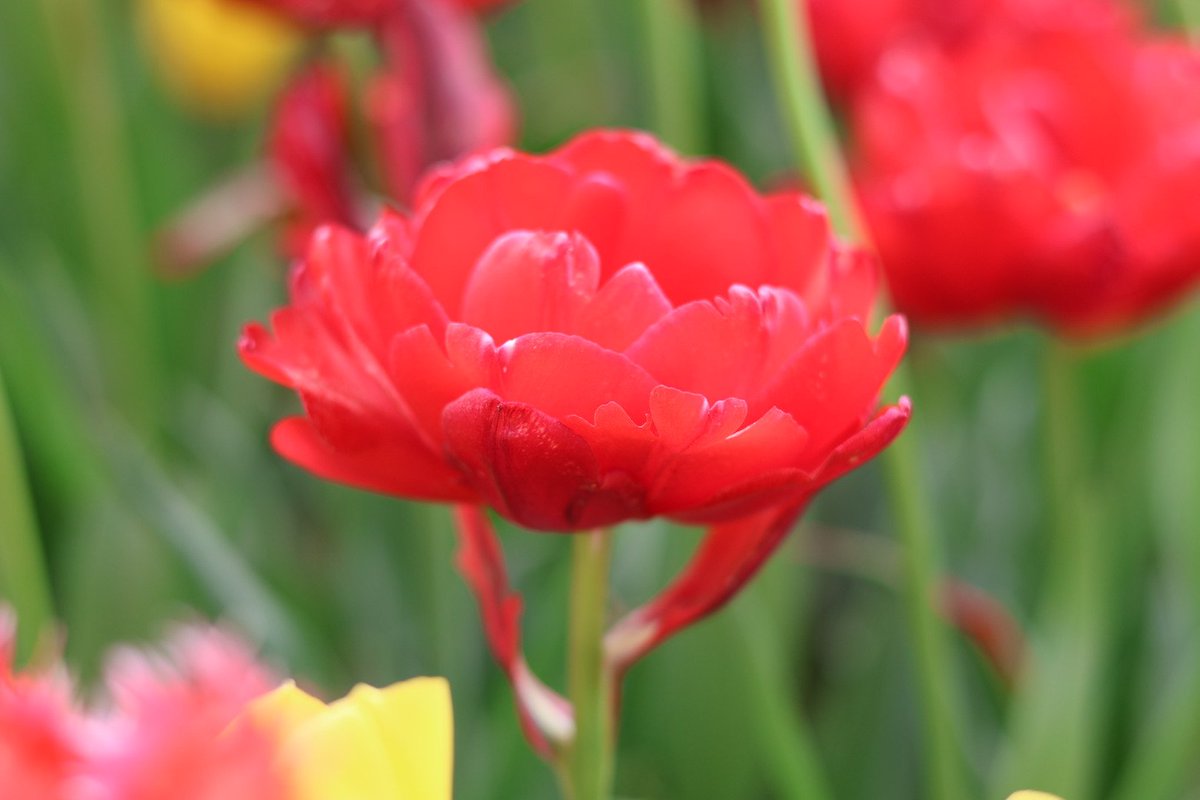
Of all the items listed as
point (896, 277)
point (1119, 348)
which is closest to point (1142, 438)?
point (1119, 348)

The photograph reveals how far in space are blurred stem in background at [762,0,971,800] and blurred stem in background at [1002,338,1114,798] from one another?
0.08 m

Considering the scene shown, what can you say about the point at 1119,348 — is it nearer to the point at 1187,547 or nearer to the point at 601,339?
the point at 1187,547

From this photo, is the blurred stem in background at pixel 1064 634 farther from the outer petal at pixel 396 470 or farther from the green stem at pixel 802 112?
the outer petal at pixel 396 470

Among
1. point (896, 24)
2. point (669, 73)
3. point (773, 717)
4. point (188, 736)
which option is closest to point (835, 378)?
point (188, 736)

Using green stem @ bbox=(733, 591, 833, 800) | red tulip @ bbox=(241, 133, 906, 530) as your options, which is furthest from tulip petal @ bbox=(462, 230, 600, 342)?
green stem @ bbox=(733, 591, 833, 800)

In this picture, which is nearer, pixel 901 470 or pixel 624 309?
pixel 624 309

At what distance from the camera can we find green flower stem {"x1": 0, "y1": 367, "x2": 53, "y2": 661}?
361 millimetres

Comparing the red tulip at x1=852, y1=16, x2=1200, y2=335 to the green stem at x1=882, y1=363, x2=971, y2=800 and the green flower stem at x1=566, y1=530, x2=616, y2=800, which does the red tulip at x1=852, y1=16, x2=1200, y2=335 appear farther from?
the green flower stem at x1=566, y1=530, x2=616, y2=800

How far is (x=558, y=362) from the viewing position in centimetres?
25

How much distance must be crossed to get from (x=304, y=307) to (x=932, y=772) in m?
0.28

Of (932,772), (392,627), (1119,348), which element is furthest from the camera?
(1119,348)

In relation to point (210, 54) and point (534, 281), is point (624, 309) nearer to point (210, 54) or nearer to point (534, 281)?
point (534, 281)

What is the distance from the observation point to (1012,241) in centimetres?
54

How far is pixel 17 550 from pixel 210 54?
2.41ft
